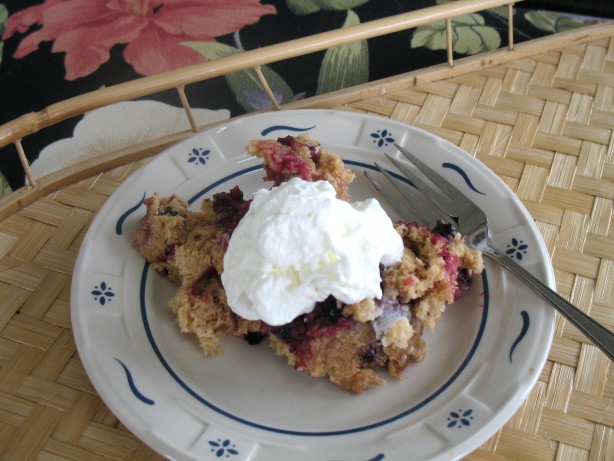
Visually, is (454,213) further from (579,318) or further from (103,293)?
(103,293)

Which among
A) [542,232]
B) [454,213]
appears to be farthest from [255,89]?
[542,232]

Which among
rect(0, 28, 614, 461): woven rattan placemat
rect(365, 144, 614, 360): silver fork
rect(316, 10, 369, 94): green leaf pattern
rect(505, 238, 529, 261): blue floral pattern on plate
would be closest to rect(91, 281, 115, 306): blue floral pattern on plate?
rect(0, 28, 614, 461): woven rattan placemat

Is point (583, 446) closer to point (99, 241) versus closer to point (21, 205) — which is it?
point (99, 241)

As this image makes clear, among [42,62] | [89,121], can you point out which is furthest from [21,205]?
[42,62]

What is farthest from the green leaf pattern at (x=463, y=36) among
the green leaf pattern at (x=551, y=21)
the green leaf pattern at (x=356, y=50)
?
the green leaf pattern at (x=551, y=21)

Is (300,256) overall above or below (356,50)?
above
